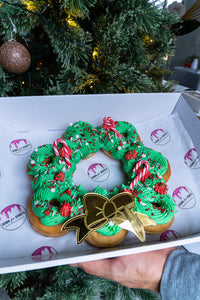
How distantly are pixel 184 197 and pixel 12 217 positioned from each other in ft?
2.72

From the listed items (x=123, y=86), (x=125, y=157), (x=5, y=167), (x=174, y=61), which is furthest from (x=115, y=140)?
(x=174, y=61)

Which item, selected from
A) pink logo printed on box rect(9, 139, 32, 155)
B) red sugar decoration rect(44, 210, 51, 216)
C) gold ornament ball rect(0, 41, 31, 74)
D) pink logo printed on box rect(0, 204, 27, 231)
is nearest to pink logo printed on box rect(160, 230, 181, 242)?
red sugar decoration rect(44, 210, 51, 216)

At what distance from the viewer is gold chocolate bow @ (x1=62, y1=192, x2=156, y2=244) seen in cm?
77

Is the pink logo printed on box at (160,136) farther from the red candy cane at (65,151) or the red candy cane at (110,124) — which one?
the red candy cane at (65,151)

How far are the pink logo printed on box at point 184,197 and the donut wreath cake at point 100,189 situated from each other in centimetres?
9

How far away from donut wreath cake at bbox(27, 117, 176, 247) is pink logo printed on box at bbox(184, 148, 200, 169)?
13 centimetres

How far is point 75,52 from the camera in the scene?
2.94 ft

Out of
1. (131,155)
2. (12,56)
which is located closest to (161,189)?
(131,155)

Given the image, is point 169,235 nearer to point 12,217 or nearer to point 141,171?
point 141,171

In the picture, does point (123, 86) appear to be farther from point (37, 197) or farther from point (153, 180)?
point (37, 197)

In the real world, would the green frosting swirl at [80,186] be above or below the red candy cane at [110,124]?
below

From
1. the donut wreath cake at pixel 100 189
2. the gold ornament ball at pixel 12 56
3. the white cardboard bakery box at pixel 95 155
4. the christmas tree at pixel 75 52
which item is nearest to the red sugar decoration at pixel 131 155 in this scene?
the donut wreath cake at pixel 100 189

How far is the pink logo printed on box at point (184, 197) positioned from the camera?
1.01 m

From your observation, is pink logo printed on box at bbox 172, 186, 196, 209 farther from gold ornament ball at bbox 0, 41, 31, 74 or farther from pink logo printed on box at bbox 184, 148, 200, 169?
gold ornament ball at bbox 0, 41, 31, 74
